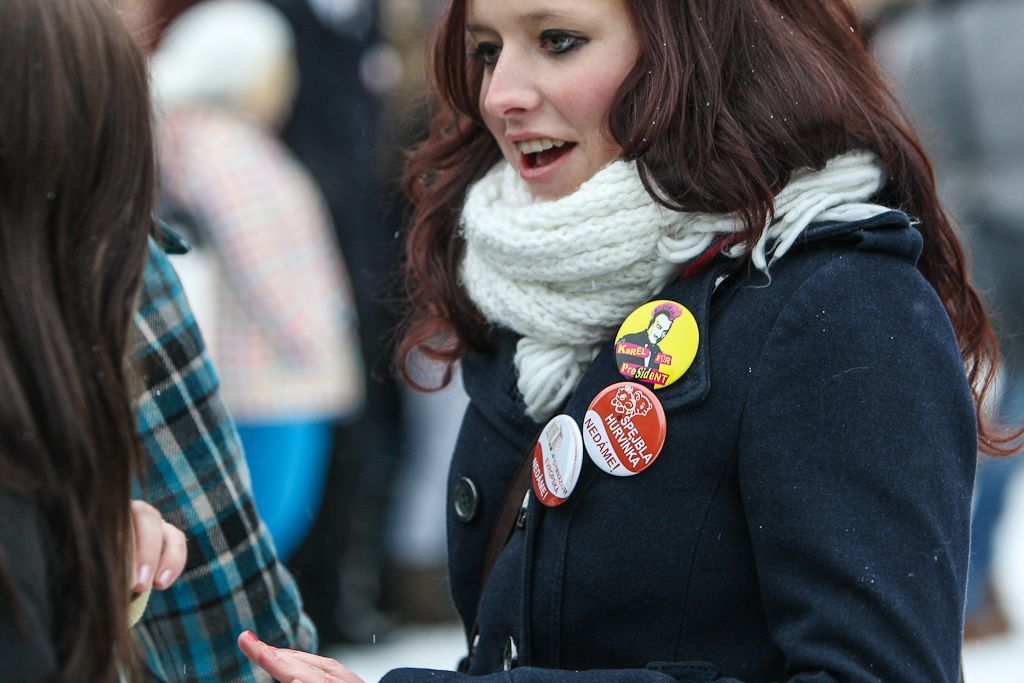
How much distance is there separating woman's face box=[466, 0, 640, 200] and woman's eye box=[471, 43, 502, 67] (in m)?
0.03

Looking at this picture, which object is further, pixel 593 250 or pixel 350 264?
pixel 350 264

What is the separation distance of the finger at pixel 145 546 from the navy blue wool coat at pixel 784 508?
39 centimetres

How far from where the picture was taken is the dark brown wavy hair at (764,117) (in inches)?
74.2

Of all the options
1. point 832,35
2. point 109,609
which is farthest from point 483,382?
point 109,609

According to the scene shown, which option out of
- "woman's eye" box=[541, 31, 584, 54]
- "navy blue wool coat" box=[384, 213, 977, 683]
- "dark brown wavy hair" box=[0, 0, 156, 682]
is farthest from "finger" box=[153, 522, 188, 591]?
"woman's eye" box=[541, 31, 584, 54]

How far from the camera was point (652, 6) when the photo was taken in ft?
6.43

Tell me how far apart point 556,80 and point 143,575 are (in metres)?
0.88

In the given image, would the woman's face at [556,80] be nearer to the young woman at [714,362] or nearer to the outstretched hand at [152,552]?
the young woman at [714,362]

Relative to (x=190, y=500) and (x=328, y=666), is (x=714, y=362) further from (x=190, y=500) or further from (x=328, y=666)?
(x=190, y=500)

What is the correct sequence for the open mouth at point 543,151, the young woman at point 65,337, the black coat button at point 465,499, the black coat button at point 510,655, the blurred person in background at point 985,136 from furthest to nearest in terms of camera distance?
the blurred person in background at point 985,136
the black coat button at point 465,499
the open mouth at point 543,151
the black coat button at point 510,655
the young woman at point 65,337

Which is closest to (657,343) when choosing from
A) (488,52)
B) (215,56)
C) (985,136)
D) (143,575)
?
(488,52)

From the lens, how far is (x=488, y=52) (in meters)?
2.21

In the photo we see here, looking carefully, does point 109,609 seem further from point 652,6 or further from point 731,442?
point 652,6

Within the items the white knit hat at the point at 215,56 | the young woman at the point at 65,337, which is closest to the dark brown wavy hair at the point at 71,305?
the young woman at the point at 65,337
